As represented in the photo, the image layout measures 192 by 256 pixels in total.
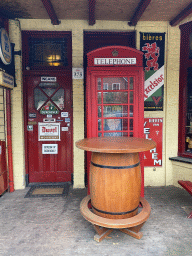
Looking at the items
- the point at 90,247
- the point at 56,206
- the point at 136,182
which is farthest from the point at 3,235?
the point at 136,182

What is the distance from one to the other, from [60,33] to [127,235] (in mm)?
4121

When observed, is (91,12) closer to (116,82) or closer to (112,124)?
(116,82)

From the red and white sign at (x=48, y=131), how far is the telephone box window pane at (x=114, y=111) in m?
1.58

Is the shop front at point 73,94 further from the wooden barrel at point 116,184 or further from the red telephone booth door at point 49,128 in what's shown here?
the wooden barrel at point 116,184

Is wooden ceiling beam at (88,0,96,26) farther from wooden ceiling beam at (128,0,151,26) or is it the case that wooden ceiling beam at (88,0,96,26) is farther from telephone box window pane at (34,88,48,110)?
telephone box window pane at (34,88,48,110)

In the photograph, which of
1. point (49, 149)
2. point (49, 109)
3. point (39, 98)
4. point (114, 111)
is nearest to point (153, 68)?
point (114, 111)

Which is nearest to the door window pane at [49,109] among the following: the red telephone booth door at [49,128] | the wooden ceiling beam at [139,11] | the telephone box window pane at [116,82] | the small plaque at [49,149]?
the red telephone booth door at [49,128]

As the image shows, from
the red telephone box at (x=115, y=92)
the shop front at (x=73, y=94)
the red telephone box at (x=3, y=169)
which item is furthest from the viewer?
the shop front at (x=73, y=94)

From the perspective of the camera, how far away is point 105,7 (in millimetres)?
3463

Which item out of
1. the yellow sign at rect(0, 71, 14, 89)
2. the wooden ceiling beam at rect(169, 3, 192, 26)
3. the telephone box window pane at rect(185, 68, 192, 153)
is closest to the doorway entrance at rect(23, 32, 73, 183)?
the yellow sign at rect(0, 71, 14, 89)

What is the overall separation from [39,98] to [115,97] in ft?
6.60

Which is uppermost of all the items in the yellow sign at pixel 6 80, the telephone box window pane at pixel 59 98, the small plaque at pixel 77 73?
the small plaque at pixel 77 73

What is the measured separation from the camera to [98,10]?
3.57 metres

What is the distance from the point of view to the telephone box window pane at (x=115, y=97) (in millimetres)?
3097
